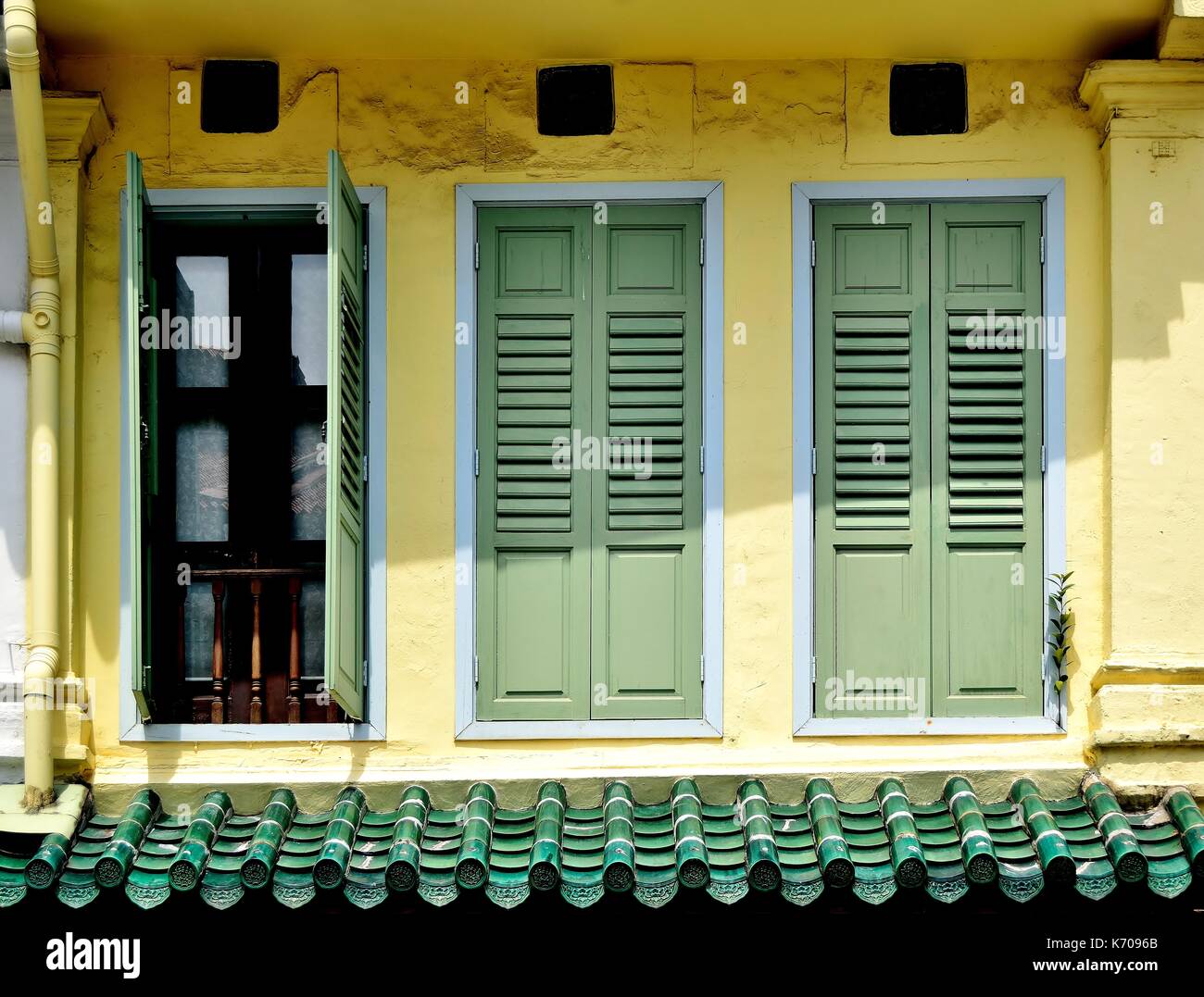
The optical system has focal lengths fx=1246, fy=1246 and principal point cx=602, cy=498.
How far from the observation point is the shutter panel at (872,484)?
18.6 ft

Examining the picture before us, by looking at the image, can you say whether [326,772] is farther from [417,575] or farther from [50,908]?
[50,908]

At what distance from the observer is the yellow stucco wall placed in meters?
5.63

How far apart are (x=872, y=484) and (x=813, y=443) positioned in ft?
1.07

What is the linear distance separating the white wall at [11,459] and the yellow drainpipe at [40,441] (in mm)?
51

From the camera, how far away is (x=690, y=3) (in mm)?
5430

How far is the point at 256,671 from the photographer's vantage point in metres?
5.70

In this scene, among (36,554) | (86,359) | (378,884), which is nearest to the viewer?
(378,884)

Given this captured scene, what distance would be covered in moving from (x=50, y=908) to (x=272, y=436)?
2334mm

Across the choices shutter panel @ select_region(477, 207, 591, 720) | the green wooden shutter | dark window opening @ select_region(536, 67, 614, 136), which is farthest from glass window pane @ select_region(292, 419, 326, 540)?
dark window opening @ select_region(536, 67, 614, 136)

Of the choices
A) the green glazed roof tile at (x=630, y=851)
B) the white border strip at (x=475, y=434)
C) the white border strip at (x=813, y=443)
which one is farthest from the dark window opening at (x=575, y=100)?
the green glazed roof tile at (x=630, y=851)

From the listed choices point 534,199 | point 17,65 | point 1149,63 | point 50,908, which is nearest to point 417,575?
point 534,199

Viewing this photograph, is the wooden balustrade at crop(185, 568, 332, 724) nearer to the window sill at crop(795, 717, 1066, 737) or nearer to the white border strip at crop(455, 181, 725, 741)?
the white border strip at crop(455, 181, 725, 741)

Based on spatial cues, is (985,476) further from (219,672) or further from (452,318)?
(219,672)
